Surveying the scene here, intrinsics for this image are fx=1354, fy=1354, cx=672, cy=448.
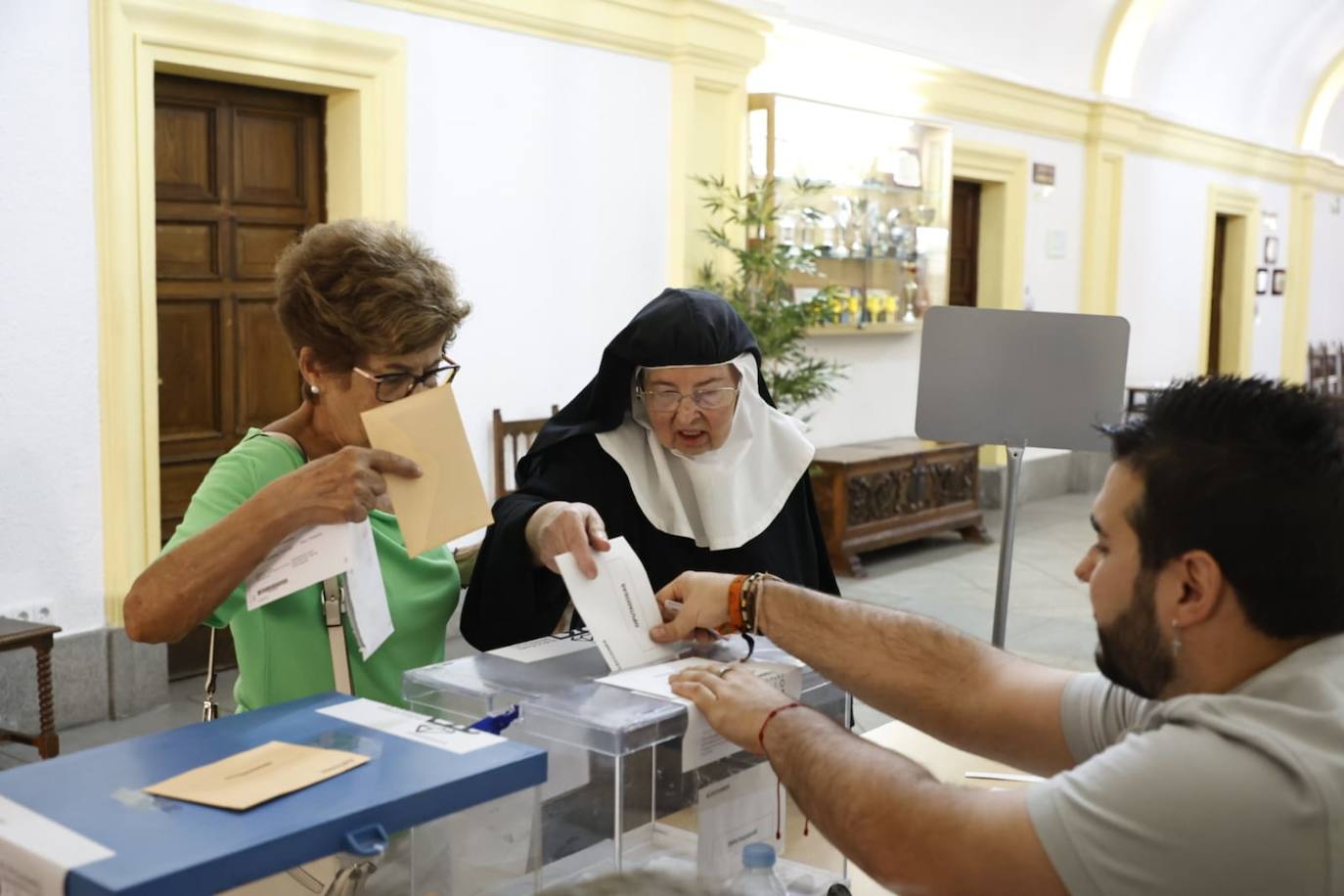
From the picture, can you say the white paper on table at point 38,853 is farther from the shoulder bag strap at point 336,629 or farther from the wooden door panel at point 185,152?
the wooden door panel at point 185,152

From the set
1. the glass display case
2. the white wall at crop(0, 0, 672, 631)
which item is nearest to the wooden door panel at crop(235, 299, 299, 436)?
the white wall at crop(0, 0, 672, 631)

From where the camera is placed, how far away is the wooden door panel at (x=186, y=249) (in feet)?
17.5

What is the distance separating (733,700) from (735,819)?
0.16 meters

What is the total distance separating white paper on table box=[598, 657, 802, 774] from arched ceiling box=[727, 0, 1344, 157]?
599 centimetres

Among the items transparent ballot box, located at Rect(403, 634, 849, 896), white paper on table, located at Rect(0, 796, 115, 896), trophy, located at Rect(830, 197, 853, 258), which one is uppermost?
trophy, located at Rect(830, 197, 853, 258)

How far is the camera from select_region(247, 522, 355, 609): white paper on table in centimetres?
183

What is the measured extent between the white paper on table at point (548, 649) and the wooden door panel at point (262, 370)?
3990 millimetres

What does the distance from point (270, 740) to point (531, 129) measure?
534cm

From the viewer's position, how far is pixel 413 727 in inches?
56.9

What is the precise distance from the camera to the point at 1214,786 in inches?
52.0

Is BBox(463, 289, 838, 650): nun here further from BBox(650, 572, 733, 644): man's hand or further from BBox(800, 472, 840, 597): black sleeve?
BBox(650, 572, 733, 644): man's hand

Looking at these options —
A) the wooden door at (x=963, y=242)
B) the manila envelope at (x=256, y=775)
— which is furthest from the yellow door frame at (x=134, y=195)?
the wooden door at (x=963, y=242)

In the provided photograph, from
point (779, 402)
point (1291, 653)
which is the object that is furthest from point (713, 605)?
point (779, 402)

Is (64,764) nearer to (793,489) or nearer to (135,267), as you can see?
(793,489)
